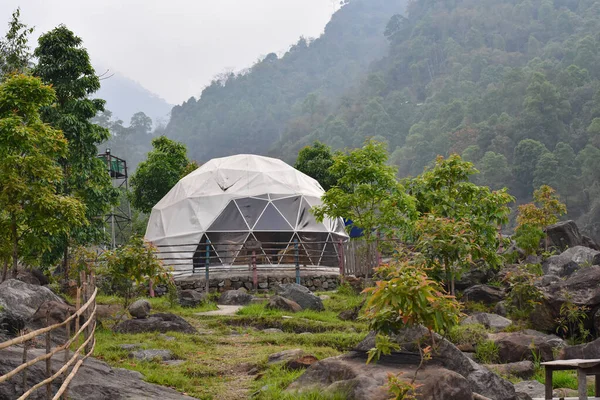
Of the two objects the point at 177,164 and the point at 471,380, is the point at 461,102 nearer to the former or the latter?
the point at 177,164

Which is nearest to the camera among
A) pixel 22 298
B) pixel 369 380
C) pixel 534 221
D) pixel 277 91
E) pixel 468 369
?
pixel 369 380

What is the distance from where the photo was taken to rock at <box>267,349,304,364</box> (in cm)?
922

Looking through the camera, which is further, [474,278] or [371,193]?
[371,193]

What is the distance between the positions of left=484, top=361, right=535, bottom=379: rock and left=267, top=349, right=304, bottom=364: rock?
104 inches

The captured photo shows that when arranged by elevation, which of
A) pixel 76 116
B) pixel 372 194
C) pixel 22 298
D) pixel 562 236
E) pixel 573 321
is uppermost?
pixel 76 116

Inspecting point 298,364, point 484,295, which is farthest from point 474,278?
point 298,364

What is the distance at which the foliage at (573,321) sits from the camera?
37.5ft

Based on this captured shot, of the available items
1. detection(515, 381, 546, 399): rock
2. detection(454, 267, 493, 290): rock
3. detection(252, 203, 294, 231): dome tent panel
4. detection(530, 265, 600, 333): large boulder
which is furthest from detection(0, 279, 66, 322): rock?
detection(252, 203, 294, 231): dome tent panel

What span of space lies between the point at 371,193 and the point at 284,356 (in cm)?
852

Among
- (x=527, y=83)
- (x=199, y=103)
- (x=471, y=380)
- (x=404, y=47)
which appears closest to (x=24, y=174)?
(x=471, y=380)

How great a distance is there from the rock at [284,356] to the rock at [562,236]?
59.3 ft

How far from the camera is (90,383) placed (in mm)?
6879

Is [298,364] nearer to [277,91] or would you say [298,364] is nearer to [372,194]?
[372,194]

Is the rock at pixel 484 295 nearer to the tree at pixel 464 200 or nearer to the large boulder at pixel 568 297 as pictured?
the tree at pixel 464 200
